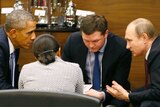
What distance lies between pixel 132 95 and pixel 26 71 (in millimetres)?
732

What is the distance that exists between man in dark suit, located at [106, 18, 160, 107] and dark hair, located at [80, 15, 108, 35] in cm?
20

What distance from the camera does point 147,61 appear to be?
2.41 m

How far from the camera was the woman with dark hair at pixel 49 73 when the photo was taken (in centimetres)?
211

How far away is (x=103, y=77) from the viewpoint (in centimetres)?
281

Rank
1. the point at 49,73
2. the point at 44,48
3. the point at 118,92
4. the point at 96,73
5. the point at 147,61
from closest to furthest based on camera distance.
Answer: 1. the point at 49,73
2. the point at 44,48
3. the point at 147,61
4. the point at 118,92
5. the point at 96,73

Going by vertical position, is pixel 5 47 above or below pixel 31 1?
below

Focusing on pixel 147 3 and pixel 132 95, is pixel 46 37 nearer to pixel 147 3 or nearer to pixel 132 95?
pixel 132 95

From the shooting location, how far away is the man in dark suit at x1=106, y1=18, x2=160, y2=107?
233cm

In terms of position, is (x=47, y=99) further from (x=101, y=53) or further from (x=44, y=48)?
(x=101, y=53)

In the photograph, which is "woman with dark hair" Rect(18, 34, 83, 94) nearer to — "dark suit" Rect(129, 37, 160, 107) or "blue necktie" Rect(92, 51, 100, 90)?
"dark suit" Rect(129, 37, 160, 107)

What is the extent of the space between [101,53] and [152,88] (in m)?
0.61

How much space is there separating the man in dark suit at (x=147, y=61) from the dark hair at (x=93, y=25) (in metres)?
0.20

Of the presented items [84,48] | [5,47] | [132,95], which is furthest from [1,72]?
[132,95]

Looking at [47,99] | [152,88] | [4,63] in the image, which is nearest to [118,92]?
[152,88]
